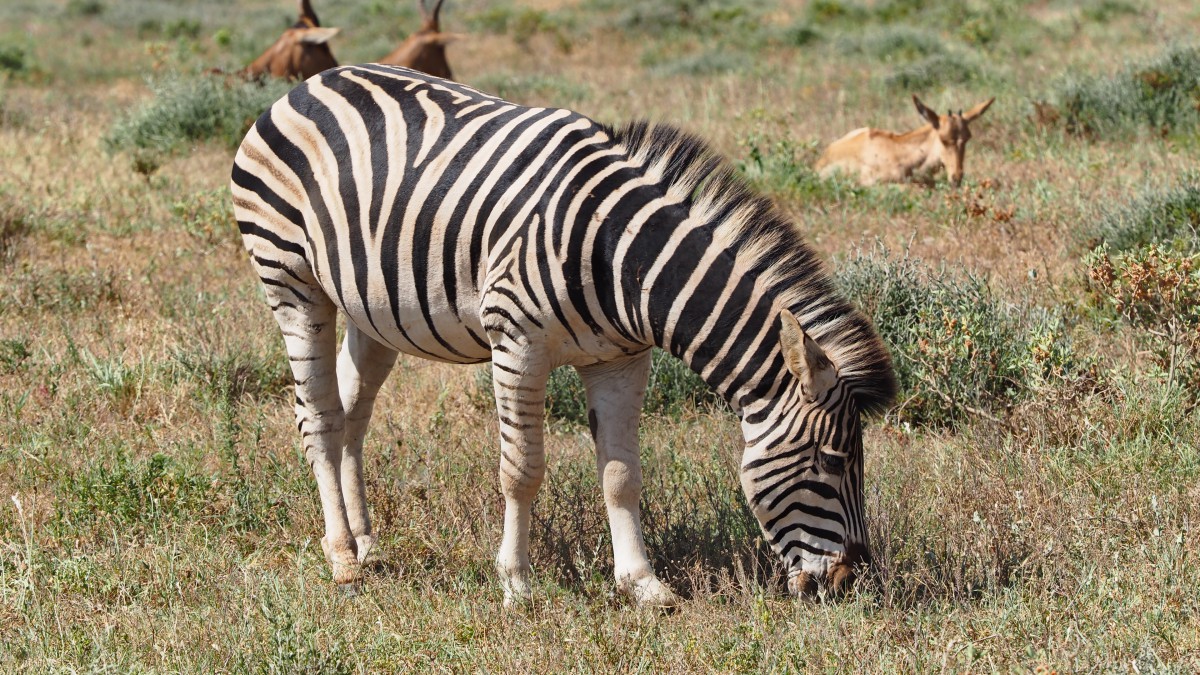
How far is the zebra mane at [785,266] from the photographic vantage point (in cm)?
420

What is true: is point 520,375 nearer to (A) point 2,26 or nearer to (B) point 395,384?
(B) point 395,384

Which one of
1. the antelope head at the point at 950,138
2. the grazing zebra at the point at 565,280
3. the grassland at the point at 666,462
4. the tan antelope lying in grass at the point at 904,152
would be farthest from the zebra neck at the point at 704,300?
the antelope head at the point at 950,138

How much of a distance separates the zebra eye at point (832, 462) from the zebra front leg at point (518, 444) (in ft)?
3.45

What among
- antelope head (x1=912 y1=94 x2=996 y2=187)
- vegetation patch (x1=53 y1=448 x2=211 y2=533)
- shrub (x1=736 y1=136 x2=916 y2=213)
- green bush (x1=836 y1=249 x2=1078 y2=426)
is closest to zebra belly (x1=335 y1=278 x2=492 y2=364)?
vegetation patch (x1=53 y1=448 x2=211 y2=533)

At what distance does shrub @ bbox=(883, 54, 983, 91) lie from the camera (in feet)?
47.8

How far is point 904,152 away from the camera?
11.2m

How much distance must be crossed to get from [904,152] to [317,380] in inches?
289

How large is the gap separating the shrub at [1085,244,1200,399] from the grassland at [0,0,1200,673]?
3cm

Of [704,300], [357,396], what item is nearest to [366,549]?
[357,396]

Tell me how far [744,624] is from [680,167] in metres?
1.61

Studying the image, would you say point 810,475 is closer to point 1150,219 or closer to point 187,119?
point 1150,219

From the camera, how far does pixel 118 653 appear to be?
4273 millimetres

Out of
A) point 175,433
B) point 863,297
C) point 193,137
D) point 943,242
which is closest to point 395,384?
point 175,433

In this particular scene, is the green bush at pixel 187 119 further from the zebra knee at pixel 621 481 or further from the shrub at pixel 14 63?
the zebra knee at pixel 621 481
